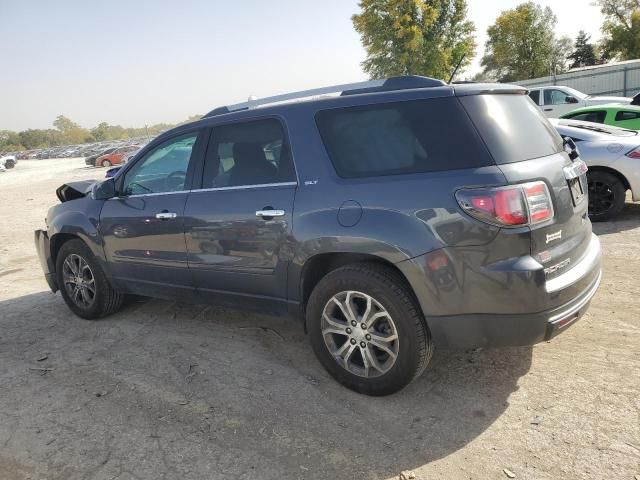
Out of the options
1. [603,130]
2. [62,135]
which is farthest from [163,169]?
[62,135]

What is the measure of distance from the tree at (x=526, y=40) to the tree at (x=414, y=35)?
16661mm

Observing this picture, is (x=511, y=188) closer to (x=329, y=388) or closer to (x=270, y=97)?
(x=329, y=388)

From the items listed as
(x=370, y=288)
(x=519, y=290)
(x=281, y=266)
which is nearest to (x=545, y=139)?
(x=519, y=290)

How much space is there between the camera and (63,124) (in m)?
142

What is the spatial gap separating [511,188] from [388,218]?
667mm

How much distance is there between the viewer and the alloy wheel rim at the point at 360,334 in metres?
3.05

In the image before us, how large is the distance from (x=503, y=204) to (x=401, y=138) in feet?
2.38

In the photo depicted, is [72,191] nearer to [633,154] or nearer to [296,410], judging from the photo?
[296,410]

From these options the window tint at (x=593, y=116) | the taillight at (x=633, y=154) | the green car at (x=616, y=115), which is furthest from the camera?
the window tint at (x=593, y=116)

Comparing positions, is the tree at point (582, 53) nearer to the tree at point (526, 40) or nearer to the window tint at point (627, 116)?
the tree at point (526, 40)

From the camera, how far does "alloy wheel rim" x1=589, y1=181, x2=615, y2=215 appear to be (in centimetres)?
701

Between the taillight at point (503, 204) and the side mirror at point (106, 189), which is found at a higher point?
the side mirror at point (106, 189)

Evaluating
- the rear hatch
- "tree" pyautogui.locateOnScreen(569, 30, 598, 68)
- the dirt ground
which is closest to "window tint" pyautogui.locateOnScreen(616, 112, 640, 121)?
the dirt ground

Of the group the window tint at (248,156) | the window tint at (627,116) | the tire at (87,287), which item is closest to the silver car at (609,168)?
the window tint at (627,116)
